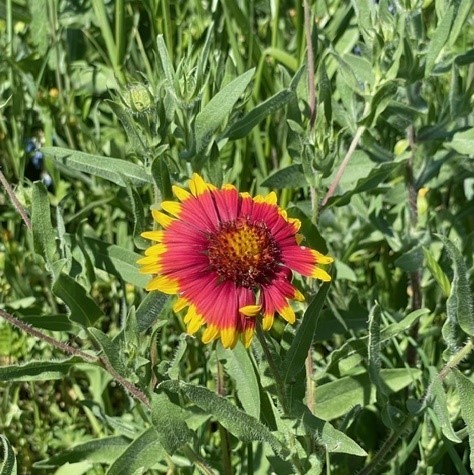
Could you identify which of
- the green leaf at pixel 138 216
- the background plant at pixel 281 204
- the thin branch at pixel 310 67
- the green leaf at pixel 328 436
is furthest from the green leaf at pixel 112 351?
the thin branch at pixel 310 67

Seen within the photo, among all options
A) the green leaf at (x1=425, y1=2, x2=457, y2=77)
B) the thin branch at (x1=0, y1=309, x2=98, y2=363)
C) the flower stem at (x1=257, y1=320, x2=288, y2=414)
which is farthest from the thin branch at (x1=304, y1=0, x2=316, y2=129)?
the thin branch at (x1=0, y1=309, x2=98, y2=363)

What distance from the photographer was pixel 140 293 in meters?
2.26

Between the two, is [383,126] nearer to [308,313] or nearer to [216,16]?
[216,16]

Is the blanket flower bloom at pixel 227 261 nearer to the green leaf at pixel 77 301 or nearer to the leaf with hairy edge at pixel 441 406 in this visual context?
the green leaf at pixel 77 301

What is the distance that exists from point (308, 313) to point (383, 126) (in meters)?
1.07

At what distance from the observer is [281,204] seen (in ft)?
6.95

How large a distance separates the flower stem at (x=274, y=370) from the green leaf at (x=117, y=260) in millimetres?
446

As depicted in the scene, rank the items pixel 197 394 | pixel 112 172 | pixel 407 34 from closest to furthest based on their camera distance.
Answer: pixel 197 394 < pixel 112 172 < pixel 407 34

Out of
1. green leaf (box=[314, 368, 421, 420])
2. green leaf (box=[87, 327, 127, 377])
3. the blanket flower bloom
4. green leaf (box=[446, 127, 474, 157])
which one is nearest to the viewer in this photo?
the blanket flower bloom

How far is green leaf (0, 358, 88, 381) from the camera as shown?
1.52 metres

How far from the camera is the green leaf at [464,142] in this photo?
2.05m

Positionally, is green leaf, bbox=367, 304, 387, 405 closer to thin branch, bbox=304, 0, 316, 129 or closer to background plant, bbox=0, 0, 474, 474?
background plant, bbox=0, 0, 474, 474

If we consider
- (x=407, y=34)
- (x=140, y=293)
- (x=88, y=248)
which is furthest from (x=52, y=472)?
(x=407, y=34)

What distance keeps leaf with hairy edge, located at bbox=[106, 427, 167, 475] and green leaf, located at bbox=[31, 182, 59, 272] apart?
400mm
